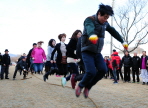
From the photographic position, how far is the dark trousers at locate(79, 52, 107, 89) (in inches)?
165

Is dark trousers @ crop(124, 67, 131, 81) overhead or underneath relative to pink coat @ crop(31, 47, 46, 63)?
underneath

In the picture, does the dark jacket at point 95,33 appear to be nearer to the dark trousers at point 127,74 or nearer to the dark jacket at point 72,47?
the dark jacket at point 72,47

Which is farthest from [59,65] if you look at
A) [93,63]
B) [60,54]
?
[93,63]

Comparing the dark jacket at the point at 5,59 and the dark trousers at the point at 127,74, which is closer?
the dark trousers at the point at 127,74

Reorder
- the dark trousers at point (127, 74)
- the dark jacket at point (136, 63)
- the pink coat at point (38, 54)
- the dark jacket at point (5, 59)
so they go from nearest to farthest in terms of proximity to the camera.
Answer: the pink coat at point (38, 54) → the dark jacket at point (136, 63) → the dark trousers at point (127, 74) → the dark jacket at point (5, 59)

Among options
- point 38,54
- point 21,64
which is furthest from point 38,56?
point 21,64

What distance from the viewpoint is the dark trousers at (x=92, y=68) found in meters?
4.20

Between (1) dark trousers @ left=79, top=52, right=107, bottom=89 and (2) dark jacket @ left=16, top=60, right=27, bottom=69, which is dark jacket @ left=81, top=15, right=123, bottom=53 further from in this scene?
(2) dark jacket @ left=16, top=60, right=27, bottom=69

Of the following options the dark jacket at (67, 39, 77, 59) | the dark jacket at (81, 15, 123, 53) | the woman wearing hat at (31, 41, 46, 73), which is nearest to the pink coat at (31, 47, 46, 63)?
the woman wearing hat at (31, 41, 46, 73)

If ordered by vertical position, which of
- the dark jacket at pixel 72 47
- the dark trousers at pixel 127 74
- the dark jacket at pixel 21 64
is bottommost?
the dark trousers at pixel 127 74

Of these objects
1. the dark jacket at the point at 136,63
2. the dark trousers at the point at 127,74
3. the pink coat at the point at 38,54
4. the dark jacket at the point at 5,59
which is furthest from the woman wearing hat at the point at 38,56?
the dark jacket at the point at 136,63

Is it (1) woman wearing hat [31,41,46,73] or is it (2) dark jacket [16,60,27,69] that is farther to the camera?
(2) dark jacket [16,60,27,69]

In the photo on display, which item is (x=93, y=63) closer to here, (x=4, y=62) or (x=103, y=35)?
(x=103, y=35)

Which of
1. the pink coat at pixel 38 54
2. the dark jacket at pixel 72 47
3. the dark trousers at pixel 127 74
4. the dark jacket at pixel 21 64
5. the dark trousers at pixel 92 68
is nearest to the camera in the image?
the dark trousers at pixel 92 68
